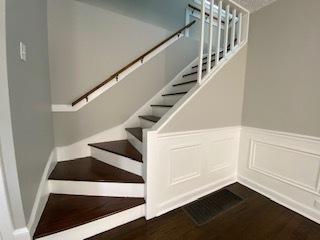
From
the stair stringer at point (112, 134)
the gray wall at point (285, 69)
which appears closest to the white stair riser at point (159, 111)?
the stair stringer at point (112, 134)

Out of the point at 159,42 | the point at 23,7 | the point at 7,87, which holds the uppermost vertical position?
the point at 159,42

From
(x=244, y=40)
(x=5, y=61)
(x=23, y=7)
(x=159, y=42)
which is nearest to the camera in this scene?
(x=5, y=61)

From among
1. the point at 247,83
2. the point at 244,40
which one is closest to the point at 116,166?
the point at 247,83

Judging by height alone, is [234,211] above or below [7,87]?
below

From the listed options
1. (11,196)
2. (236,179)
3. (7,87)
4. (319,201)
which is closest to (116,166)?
(11,196)

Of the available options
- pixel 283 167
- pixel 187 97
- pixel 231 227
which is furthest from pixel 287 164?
pixel 187 97

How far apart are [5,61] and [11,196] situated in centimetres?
85

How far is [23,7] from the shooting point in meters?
1.29

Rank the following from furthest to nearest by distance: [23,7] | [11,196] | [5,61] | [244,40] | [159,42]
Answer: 1. [159,42]
2. [244,40]
3. [23,7]
4. [11,196]
5. [5,61]

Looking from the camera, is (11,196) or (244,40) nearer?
(11,196)

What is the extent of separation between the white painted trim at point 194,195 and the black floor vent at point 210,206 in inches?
1.9

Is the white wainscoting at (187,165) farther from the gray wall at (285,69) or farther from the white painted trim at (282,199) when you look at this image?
the gray wall at (285,69)

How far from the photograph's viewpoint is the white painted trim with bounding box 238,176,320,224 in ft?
5.61

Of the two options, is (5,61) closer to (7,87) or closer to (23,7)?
(7,87)
